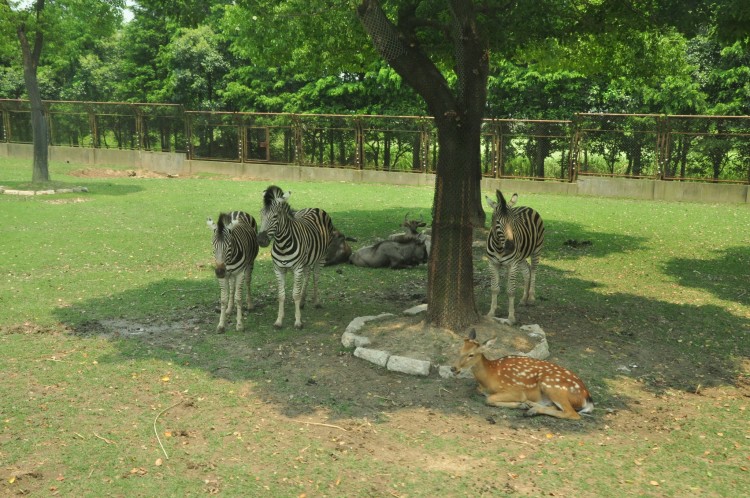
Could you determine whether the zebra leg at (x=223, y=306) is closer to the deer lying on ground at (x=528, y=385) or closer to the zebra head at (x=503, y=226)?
the deer lying on ground at (x=528, y=385)

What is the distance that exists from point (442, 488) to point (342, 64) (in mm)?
13483

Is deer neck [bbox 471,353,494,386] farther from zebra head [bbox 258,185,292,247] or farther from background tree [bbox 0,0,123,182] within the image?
background tree [bbox 0,0,123,182]

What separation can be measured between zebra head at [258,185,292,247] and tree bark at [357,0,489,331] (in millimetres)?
2123

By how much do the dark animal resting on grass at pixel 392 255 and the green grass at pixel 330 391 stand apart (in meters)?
0.26

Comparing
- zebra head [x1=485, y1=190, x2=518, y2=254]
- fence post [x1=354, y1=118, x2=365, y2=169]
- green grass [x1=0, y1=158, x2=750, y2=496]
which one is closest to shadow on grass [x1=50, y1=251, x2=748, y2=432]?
green grass [x1=0, y1=158, x2=750, y2=496]

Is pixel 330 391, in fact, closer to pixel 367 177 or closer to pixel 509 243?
pixel 509 243

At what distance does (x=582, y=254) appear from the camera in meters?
14.9

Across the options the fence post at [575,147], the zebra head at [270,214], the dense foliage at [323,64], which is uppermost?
the dense foliage at [323,64]

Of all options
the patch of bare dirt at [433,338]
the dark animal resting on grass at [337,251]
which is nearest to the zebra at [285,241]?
the patch of bare dirt at [433,338]

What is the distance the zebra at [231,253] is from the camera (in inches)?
356

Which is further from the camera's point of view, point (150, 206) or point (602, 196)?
point (602, 196)

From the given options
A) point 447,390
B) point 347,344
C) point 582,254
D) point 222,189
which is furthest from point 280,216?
point 222,189

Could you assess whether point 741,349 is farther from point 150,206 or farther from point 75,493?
point 150,206

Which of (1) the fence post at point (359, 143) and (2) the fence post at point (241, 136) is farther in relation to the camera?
(2) the fence post at point (241, 136)
